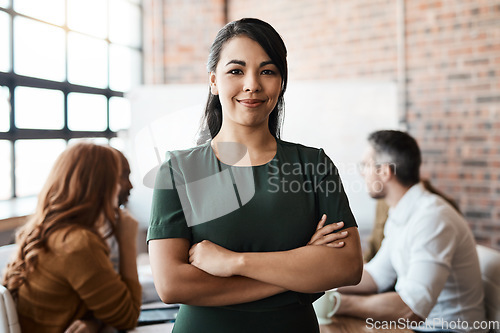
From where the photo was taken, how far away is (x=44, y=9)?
3273 millimetres

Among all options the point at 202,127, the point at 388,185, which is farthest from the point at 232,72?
the point at 388,185

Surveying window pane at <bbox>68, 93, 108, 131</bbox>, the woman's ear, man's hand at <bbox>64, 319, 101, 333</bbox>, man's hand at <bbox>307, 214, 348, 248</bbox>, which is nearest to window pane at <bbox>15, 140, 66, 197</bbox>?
window pane at <bbox>68, 93, 108, 131</bbox>

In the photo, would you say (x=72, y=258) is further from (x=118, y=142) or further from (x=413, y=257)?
(x=118, y=142)

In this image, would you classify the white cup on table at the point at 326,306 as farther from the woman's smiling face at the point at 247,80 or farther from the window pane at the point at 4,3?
the window pane at the point at 4,3

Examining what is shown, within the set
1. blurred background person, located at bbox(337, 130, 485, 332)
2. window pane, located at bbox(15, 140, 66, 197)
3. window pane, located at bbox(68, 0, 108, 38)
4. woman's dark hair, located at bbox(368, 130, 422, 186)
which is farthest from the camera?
window pane, located at bbox(68, 0, 108, 38)

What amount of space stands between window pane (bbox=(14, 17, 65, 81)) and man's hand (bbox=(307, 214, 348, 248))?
2868 millimetres

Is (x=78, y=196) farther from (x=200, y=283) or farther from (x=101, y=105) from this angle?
(x=101, y=105)

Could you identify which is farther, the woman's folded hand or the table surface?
the table surface

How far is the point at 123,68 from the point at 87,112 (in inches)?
23.8

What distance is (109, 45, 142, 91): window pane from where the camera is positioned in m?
3.92

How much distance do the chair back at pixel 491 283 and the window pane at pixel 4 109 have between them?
10.2ft

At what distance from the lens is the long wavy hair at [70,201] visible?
146cm

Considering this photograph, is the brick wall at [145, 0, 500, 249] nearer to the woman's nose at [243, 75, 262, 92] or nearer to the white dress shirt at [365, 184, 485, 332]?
the white dress shirt at [365, 184, 485, 332]

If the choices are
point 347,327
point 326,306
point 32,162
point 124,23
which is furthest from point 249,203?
point 124,23
